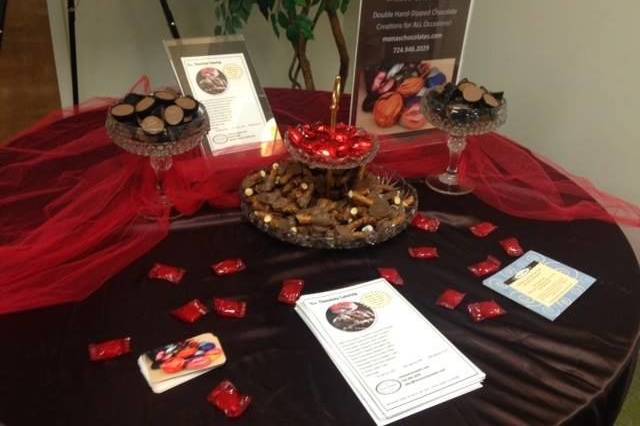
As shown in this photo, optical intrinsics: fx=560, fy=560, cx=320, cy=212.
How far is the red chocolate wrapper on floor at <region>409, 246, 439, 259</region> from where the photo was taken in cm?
102

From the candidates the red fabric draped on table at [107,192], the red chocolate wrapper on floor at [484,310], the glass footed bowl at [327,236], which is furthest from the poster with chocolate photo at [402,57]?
the red chocolate wrapper on floor at [484,310]

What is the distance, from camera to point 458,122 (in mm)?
1181

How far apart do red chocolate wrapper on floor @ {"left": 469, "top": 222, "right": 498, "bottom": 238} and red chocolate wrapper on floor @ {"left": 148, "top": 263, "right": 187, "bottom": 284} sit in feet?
1.85

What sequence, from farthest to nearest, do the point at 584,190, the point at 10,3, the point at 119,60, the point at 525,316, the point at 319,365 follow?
the point at 119,60 → the point at 10,3 → the point at 584,190 → the point at 525,316 → the point at 319,365

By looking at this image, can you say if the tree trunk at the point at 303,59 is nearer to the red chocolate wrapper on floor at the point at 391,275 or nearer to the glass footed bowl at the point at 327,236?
the glass footed bowl at the point at 327,236

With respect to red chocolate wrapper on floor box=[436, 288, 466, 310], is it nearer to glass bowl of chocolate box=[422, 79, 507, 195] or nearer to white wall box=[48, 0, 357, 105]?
glass bowl of chocolate box=[422, 79, 507, 195]

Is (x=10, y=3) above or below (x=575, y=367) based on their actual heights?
above

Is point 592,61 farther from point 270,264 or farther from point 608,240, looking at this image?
point 270,264

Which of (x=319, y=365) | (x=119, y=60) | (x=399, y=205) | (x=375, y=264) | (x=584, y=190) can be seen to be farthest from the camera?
(x=119, y=60)

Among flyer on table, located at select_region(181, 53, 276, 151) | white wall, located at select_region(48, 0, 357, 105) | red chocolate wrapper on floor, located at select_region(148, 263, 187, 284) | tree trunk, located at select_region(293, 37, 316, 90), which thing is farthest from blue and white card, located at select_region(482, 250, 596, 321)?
white wall, located at select_region(48, 0, 357, 105)

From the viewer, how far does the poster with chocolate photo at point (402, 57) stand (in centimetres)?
124

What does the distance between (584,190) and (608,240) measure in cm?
20

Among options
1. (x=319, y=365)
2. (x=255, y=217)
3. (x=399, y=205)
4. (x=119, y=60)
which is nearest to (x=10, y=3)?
(x=119, y=60)

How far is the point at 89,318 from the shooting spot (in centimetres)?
84
